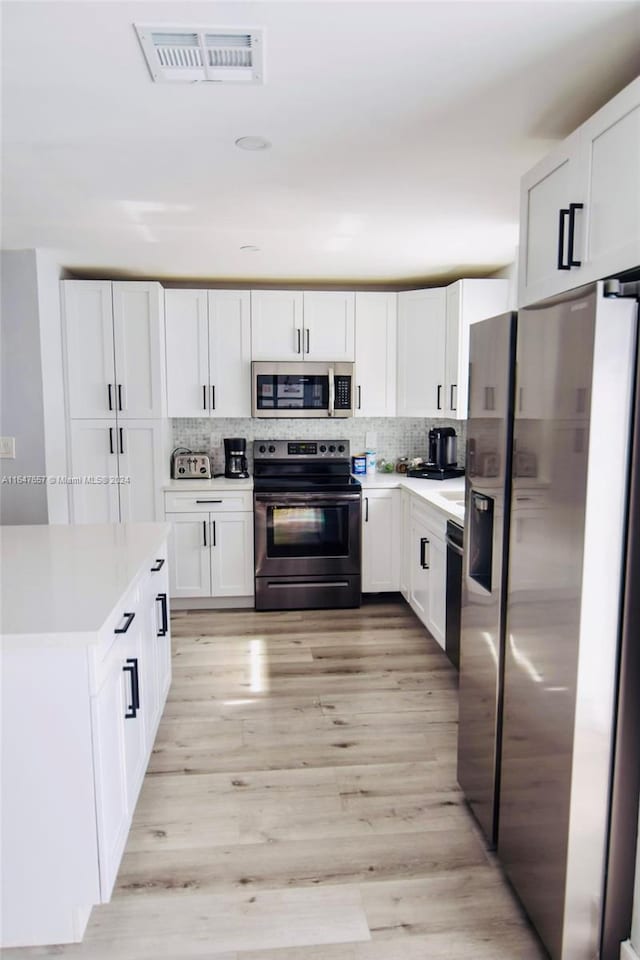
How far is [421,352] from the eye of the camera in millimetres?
4344

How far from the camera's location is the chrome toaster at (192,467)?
4.48m

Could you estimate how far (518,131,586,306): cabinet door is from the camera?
5.41 feet

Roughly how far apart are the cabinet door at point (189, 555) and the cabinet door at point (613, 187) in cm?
319

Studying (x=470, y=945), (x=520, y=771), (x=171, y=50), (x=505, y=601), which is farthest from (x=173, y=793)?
(x=171, y=50)

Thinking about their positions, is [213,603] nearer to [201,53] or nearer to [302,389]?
[302,389]

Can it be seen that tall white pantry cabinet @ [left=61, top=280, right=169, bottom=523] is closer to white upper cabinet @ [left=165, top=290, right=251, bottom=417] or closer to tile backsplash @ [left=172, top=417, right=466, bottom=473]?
white upper cabinet @ [left=165, top=290, right=251, bottom=417]

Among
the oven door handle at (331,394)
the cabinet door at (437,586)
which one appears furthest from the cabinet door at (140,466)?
the cabinet door at (437,586)

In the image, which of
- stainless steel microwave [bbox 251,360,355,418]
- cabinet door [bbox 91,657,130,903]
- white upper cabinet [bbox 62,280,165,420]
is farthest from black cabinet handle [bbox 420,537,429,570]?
A: cabinet door [bbox 91,657,130,903]

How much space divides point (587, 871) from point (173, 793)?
1483 mm

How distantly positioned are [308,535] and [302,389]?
1.05m

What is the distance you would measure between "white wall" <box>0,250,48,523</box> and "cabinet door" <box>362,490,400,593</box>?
83.8 inches

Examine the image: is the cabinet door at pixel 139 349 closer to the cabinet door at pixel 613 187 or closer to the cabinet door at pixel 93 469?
the cabinet door at pixel 93 469

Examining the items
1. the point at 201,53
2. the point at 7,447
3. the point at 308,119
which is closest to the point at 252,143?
the point at 308,119

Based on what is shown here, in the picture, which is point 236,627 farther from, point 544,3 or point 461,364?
point 544,3
